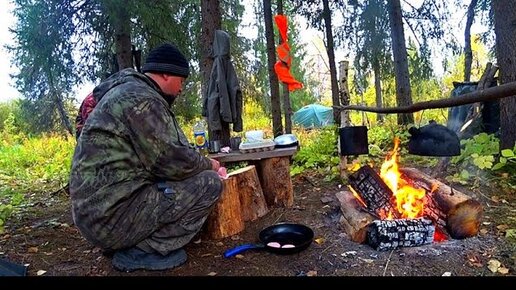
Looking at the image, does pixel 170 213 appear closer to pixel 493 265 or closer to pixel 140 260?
pixel 140 260

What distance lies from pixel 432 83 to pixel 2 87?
46.0 feet

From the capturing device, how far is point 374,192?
3.10 meters

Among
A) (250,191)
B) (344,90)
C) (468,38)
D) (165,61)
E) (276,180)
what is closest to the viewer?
(165,61)

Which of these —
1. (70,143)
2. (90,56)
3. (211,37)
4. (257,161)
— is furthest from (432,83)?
(70,143)

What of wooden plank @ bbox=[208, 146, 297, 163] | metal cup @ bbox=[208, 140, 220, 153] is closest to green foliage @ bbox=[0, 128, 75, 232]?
metal cup @ bbox=[208, 140, 220, 153]

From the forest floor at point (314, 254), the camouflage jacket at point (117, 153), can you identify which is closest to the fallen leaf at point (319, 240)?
the forest floor at point (314, 254)

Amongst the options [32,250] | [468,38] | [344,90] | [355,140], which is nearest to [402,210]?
[355,140]

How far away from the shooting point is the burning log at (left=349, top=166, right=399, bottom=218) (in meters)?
2.97

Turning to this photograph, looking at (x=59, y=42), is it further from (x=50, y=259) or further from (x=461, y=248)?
(x=461, y=248)

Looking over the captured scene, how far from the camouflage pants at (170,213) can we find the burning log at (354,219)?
109cm

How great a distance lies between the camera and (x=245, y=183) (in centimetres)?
332

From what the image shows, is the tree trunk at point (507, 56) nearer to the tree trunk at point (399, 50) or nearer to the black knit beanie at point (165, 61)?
the tree trunk at point (399, 50)

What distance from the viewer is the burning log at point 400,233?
262 centimetres

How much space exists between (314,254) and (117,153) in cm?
155
